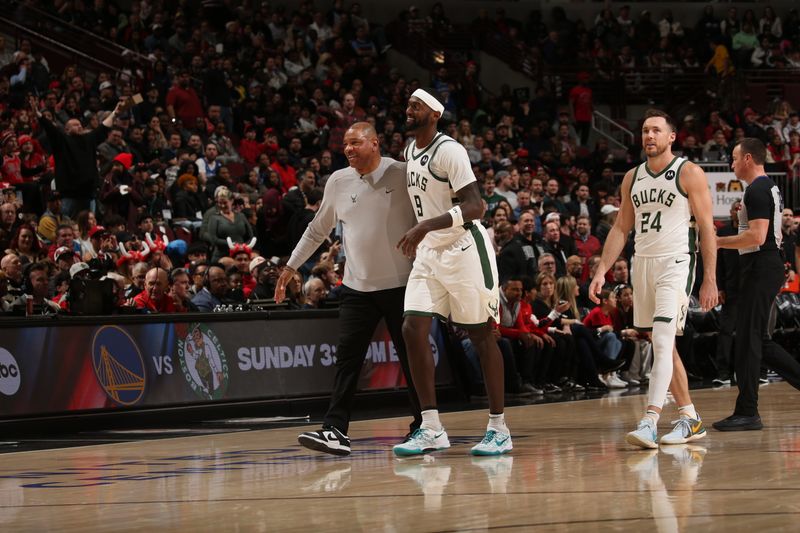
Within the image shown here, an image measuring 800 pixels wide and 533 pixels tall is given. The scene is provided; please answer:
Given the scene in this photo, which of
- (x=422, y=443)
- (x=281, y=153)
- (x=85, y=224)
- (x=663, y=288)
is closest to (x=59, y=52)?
(x=281, y=153)

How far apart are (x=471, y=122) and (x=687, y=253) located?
18079 mm

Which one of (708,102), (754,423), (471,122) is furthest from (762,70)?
(754,423)

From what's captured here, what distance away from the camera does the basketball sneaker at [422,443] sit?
25.0 ft

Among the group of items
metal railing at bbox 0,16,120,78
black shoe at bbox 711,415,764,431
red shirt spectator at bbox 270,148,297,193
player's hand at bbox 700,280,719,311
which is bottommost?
black shoe at bbox 711,415,764,431

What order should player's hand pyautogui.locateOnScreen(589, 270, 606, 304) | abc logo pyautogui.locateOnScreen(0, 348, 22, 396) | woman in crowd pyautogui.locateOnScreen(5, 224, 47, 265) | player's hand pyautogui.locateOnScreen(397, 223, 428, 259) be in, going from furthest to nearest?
woman in crowd pyautogui.locateOnScreen(5, 224, 47, 265), abc logo pyautogui.locateOnScreen(0, 348, 22, 396), player's hand pyautogui.locateOnScreen(589, 270, 606, 304), player's hand pyautogui.locateOnScreen(397, 223, 428, 259)

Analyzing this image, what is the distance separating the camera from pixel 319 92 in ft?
74.4

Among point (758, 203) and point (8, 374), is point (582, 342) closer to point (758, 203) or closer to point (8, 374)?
point (758, 203)

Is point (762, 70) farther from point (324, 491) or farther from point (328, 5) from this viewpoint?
point (324, 491)

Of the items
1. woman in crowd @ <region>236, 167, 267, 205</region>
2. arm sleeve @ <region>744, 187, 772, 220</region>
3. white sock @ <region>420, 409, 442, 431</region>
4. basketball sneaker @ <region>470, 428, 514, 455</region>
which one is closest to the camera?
basketball sneaker @ <region>470, 428, 514, 455</region>

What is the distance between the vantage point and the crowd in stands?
1412 centimetres

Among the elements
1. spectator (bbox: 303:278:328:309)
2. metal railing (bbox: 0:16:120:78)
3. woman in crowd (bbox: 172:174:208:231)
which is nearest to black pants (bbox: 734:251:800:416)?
spectator (bbox: 303:278:328:309)

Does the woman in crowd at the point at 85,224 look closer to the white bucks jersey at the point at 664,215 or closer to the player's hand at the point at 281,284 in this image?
the player's hand at the point at 281,284

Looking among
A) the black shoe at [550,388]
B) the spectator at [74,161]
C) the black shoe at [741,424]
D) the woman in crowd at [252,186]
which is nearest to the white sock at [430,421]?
the black shoe at [741,424]

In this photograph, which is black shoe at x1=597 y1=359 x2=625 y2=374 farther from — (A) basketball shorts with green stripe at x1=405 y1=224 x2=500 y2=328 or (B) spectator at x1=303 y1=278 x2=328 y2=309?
(A) basketball shorts with green stripe at x1=405 y1=224 x2=500 y2=328
